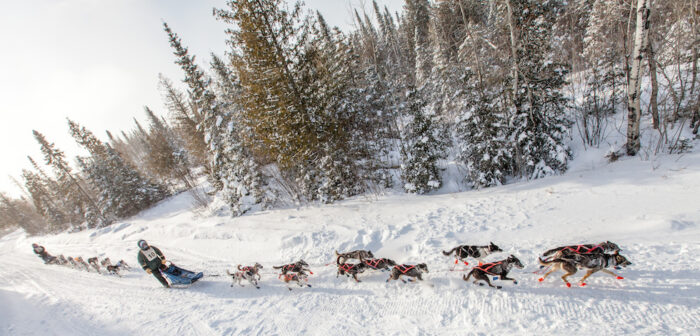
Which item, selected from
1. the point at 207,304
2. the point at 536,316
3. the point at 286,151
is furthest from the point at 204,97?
the point at 536,316

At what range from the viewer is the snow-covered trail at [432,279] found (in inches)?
161

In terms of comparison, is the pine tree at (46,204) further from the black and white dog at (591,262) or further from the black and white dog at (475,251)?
the black and white dog at (591,262)

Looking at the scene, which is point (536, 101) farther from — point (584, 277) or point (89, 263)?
point (89, 263)

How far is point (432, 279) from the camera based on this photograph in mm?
5410

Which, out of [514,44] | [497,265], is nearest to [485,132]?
[514,44]

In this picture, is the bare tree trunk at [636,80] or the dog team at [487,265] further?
the bare tree trunk at [636,80]

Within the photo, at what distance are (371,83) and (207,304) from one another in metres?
21.3

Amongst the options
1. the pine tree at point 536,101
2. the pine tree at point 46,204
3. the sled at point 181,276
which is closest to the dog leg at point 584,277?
the pine tree at point 536,101

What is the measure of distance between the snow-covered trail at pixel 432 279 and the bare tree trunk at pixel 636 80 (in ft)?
3.36

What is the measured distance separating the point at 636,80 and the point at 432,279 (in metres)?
10.7

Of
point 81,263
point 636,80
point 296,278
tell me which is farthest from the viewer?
point 81,263

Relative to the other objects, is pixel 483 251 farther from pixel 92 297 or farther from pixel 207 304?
pixel 92 297

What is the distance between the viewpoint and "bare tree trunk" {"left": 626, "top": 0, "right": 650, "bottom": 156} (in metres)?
7.99

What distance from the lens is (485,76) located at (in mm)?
12820
